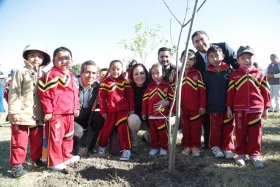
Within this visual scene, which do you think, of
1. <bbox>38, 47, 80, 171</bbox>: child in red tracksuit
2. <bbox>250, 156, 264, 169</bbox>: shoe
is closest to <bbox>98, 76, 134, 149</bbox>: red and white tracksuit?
<bbox>38, 47, 80, 171</bbox>: child in red tracksuit

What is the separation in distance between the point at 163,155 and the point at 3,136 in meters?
4.08

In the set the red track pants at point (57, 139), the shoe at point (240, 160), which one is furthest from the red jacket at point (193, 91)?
the red track pants at point (57, 139)

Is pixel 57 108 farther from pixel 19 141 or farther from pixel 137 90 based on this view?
pixel 137 90

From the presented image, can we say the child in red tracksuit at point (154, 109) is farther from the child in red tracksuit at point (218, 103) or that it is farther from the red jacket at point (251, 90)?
the red jacket at point (251, 90)

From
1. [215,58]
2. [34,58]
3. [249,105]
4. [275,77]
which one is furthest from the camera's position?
[275,77]

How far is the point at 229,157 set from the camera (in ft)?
11.1

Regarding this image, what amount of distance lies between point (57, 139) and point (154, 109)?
1584mm

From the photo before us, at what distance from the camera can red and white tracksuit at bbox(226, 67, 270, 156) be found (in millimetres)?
3113

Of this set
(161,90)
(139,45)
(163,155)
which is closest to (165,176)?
(163,155)

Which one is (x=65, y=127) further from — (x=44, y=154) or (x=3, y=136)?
(x=3, y=136)

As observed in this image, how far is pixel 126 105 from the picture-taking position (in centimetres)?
385

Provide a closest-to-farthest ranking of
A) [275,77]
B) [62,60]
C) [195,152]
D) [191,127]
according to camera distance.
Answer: [62,60] < [195,152] < [191,127] < [275,77]

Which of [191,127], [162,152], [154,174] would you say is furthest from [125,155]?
[191,127]

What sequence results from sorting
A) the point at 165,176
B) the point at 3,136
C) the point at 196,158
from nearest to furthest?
the point at 165,176 → the point at 196,158 → the point at 3,136
